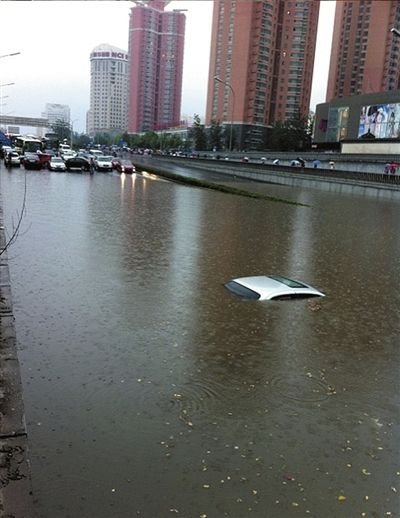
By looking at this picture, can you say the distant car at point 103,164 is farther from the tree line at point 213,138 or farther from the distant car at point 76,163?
the tree line at point 213,138

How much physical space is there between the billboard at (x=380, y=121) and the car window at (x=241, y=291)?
64.3m

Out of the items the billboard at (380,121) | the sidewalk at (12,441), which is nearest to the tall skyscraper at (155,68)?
the billboard at (380,121)

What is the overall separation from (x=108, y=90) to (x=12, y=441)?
160919 mm

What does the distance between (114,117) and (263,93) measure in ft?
226

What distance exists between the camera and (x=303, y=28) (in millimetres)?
107188

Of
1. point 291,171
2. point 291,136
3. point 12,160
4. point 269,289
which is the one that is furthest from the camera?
point 291,136

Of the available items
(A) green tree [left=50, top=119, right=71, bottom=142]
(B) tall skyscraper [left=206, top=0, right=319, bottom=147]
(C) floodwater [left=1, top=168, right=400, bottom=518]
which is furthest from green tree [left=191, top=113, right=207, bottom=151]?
(C) floodwater [left=1, top=168, right=400, bottom=518]

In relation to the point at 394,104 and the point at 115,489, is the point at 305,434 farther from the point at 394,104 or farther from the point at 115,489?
the point at 394,104

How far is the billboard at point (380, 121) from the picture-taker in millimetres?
68919

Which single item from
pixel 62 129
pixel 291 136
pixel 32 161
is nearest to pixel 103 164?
pixel 32 161

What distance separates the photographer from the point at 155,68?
425 ft

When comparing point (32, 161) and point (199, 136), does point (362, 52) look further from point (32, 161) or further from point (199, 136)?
point (32, 161)

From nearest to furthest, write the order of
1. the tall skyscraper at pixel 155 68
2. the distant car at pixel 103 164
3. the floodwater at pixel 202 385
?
the floodwater at pixel 202 385 < the distant car at pixel 103 164 < the tall skyscraper at pixel 155 68

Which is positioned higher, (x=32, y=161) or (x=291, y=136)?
(x=291, y=136)
